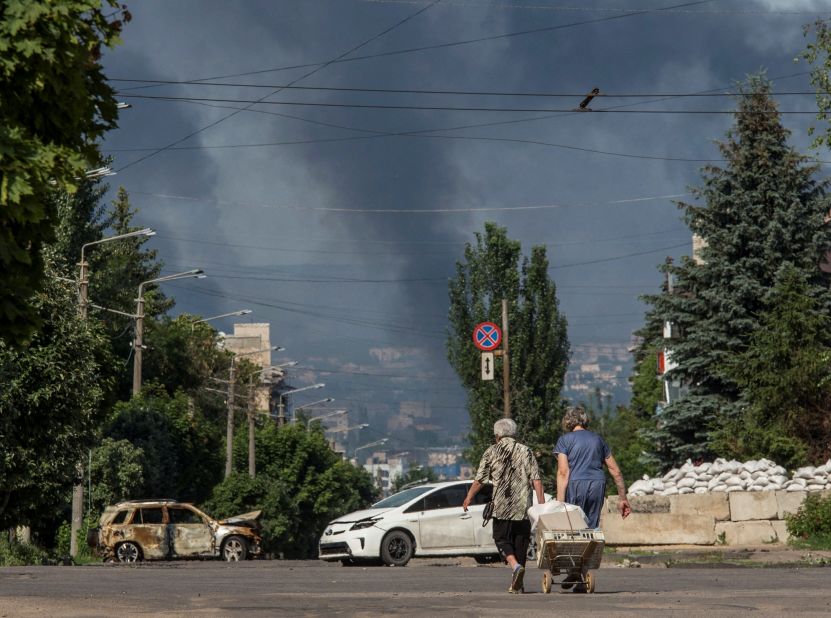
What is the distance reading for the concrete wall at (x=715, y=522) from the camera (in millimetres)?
28359

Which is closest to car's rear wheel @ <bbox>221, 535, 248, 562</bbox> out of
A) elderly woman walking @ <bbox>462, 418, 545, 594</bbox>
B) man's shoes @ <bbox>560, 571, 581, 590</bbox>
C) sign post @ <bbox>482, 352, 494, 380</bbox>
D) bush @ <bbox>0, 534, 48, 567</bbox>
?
bush @ <bbox>0, 534, 48, 567</bbox>

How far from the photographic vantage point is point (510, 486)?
15.2 m

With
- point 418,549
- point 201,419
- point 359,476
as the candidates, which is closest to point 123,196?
point 201,419

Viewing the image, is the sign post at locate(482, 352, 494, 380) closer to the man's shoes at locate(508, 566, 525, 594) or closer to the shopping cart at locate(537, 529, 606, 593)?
the man's shoes at locate(508, 566, 525, 594)

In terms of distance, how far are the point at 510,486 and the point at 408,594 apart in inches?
59.1

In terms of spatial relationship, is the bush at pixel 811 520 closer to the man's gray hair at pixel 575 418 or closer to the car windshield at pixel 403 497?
the car windshield at pixel 403 497

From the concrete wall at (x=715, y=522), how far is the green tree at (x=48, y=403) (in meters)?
Result: 11.3

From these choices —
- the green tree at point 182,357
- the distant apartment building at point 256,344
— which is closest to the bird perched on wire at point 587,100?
the green tree at point 182,357

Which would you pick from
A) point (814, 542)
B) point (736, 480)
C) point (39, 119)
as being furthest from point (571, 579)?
point (736, 480)

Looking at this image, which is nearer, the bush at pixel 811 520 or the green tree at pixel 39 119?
the green tree at pixel 39 119

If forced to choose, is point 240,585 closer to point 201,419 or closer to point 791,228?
point 791,228

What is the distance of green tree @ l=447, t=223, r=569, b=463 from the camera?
55375mm

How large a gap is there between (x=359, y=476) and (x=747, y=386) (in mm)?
93410

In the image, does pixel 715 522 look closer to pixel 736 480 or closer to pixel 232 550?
pixel 736 480
